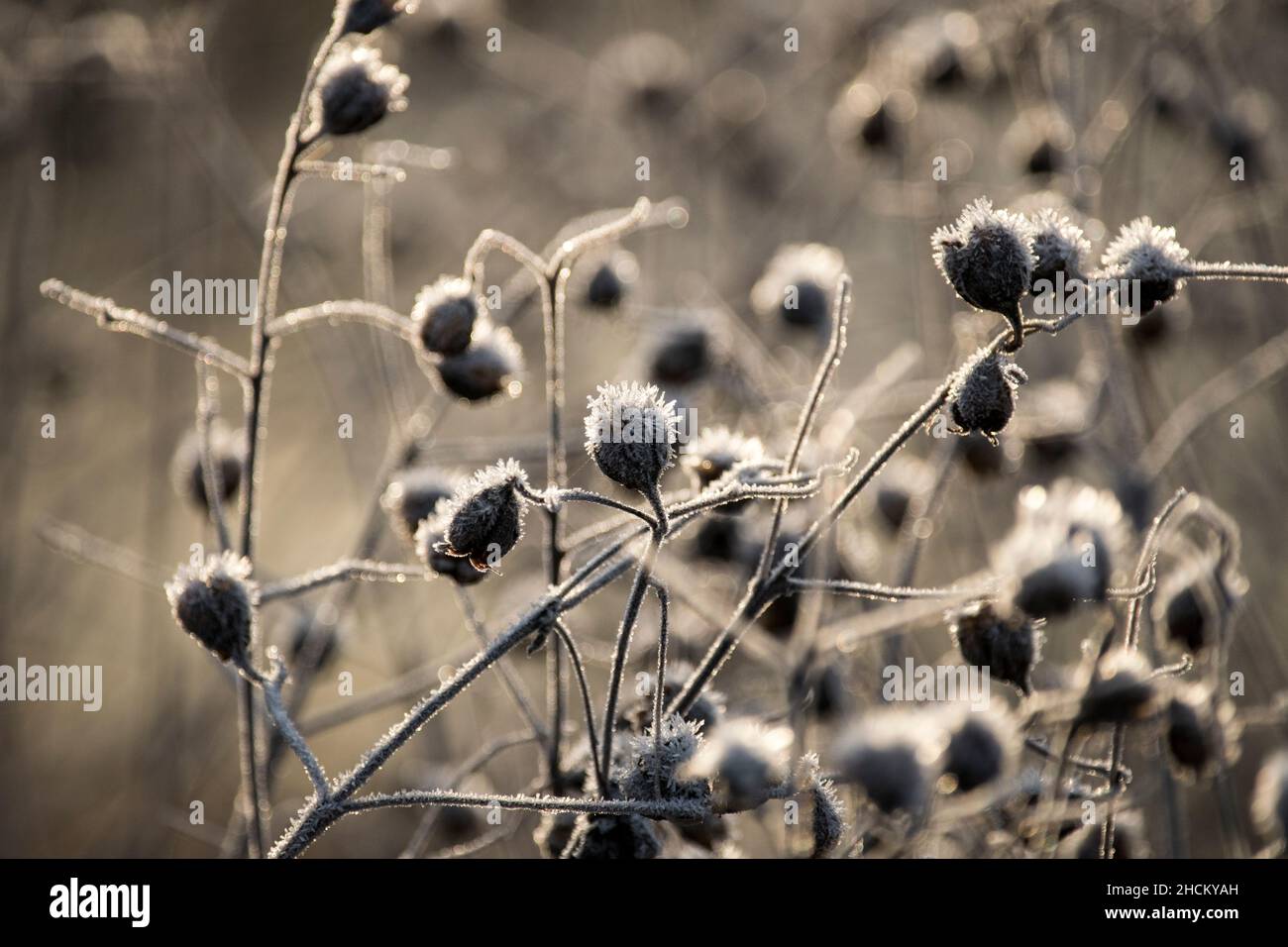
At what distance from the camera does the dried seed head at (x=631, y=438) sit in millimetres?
1018

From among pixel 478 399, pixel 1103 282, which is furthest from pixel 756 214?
pixel 1103 282

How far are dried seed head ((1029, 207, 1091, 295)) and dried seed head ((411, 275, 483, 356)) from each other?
61cm

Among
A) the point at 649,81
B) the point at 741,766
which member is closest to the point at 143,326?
the point at 741,766

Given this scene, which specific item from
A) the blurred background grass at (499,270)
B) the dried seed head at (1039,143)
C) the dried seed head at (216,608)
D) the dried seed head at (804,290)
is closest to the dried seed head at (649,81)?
the blurred background grass at (499,270)

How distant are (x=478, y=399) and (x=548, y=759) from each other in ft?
1.43

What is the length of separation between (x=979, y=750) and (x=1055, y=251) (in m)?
0.48

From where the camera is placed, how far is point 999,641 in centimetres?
109

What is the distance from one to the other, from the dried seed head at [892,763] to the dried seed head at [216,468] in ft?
3.71

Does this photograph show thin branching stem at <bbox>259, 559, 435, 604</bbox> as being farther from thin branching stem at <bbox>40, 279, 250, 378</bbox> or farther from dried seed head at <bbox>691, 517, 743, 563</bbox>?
dried seed head at <bbox>691, 517, 743, 563</bbox>

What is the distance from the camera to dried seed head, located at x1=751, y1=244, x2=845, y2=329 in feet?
6.19

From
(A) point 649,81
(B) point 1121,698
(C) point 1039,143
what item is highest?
(A) point 649,81

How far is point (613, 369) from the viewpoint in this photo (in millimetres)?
4219

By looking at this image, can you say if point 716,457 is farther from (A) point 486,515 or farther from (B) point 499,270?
(B) point 499,270
